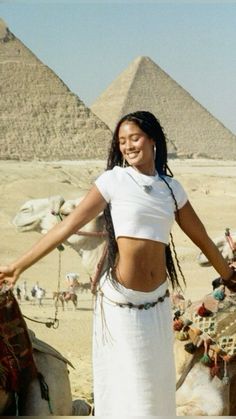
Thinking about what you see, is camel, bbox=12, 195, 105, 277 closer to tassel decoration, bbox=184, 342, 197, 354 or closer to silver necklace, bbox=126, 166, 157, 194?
tassel decoration, bbox=184, 342, 197, 354

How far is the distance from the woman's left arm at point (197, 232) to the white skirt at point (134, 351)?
0.70ft

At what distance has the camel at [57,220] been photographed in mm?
4859

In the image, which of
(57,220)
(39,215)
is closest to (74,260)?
(39,215)

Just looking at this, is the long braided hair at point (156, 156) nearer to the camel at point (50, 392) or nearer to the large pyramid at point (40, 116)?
the camel at point (50, 392)

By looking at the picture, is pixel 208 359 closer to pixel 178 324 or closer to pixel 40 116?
pixel 178 324

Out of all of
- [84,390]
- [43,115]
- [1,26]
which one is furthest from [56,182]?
[1,26]

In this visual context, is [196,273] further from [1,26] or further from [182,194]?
[1,26]

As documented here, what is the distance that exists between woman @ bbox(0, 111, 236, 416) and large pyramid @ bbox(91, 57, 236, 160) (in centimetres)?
12614

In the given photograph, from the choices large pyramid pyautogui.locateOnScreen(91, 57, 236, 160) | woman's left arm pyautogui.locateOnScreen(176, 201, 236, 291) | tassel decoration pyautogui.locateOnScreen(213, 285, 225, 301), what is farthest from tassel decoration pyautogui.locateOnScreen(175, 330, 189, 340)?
large pyramid pyautogui.locateOnScreen(91, 57, 236, 160)

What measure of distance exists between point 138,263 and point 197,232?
10.8 inches

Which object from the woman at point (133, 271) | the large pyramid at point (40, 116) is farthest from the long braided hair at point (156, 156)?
the large pyramid at point (40, 116)

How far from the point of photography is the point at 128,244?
343 cm

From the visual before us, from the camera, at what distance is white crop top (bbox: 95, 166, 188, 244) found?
11.1 ft

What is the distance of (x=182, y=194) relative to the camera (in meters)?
3.50
